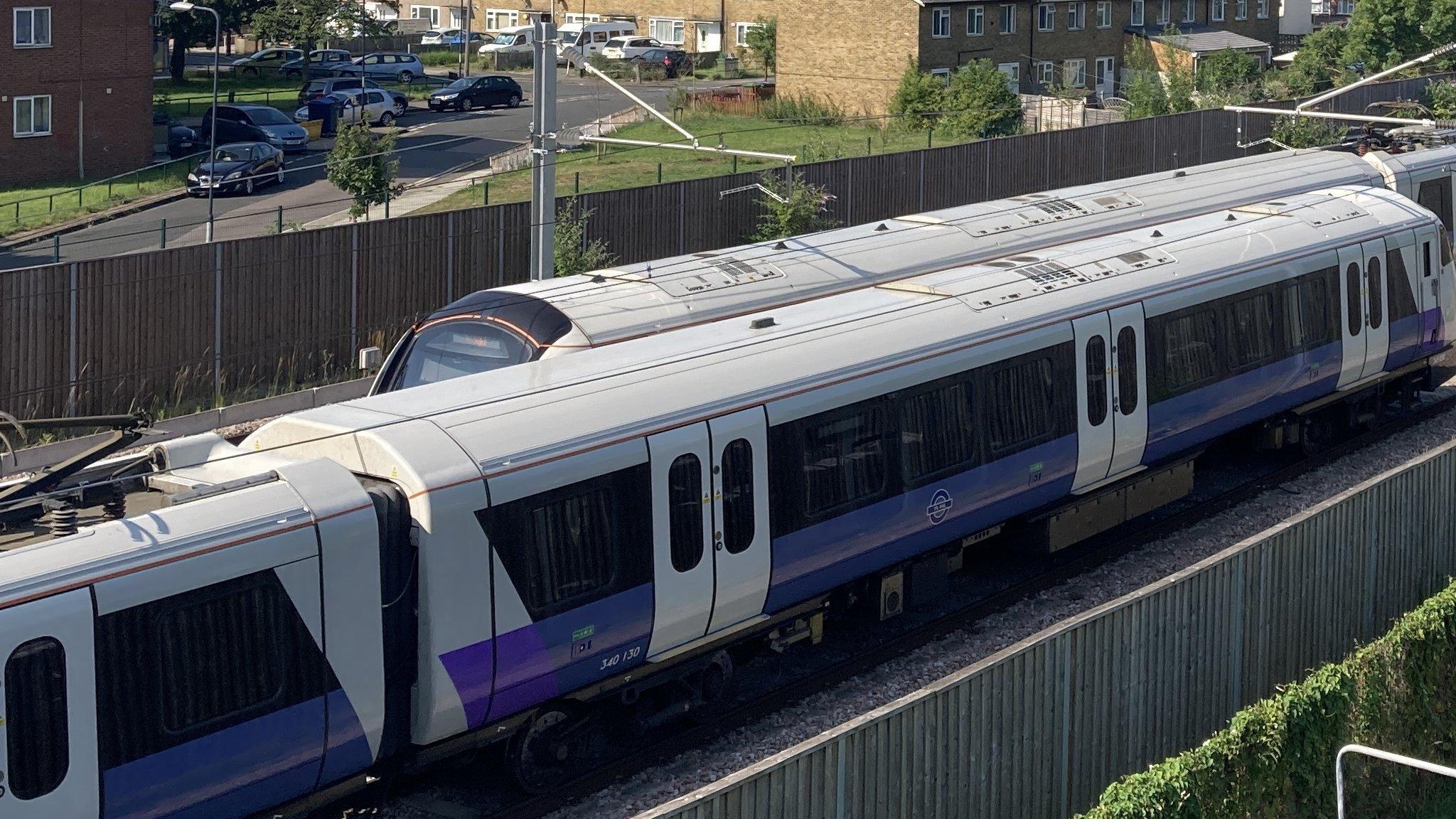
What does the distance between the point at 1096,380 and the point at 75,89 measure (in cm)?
3875

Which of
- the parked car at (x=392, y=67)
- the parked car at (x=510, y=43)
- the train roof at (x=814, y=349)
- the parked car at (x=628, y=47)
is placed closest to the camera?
the train roof at (x=814, y=349)

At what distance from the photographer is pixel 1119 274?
17172mm

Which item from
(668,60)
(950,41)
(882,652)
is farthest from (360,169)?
(668,60)

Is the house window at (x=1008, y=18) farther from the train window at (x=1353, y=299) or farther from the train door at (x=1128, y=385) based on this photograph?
the train door at (x=1128, y=385)

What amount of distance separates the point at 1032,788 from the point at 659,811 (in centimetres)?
344

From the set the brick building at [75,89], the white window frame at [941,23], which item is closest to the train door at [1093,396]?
the brick building at [75,89]

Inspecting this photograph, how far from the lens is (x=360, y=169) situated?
104 ft

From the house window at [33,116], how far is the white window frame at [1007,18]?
33.9m

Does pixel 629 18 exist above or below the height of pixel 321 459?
above

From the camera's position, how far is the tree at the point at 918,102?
54688 millimetres

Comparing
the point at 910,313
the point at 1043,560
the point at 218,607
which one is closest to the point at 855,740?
the point at 218,607

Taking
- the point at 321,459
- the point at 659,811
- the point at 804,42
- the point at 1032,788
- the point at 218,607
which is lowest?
the point at 1032,788

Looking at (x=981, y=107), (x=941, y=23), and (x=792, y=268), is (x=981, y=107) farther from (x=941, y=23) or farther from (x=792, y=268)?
(x=792, y=268)

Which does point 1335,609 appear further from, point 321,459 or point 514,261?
point 514,261
